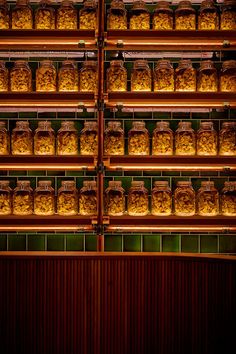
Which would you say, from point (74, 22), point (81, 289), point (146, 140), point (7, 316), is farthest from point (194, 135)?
point (7, 316)

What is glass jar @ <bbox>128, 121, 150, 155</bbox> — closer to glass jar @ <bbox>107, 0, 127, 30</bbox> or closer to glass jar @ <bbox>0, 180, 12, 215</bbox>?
glass jar @ <bbox>107, 0, 127, 30</bbox>

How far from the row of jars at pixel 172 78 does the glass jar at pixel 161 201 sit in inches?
22.9

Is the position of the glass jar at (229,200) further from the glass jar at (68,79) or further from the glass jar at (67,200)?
the glass jar at (68,79)

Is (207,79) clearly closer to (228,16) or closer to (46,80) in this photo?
(228,16)

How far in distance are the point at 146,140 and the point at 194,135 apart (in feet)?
0.93

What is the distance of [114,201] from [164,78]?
767 mm

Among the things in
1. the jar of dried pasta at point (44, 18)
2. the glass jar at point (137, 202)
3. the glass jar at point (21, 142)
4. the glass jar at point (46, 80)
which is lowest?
the glass jar at point (137, 202)

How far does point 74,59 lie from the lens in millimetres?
3936

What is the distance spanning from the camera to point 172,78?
3496 mm

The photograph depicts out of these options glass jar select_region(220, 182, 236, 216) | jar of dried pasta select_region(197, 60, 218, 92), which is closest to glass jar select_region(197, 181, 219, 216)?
glass jar select_region(220, 182, 236, 216)

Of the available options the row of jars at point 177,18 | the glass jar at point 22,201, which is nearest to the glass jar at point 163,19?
the row of jars at point 177,18

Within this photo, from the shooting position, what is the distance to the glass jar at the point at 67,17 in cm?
349

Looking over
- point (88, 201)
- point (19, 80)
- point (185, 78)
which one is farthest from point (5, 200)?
point (185, 78)

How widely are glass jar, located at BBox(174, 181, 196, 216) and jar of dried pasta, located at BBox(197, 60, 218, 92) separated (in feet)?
1.93
